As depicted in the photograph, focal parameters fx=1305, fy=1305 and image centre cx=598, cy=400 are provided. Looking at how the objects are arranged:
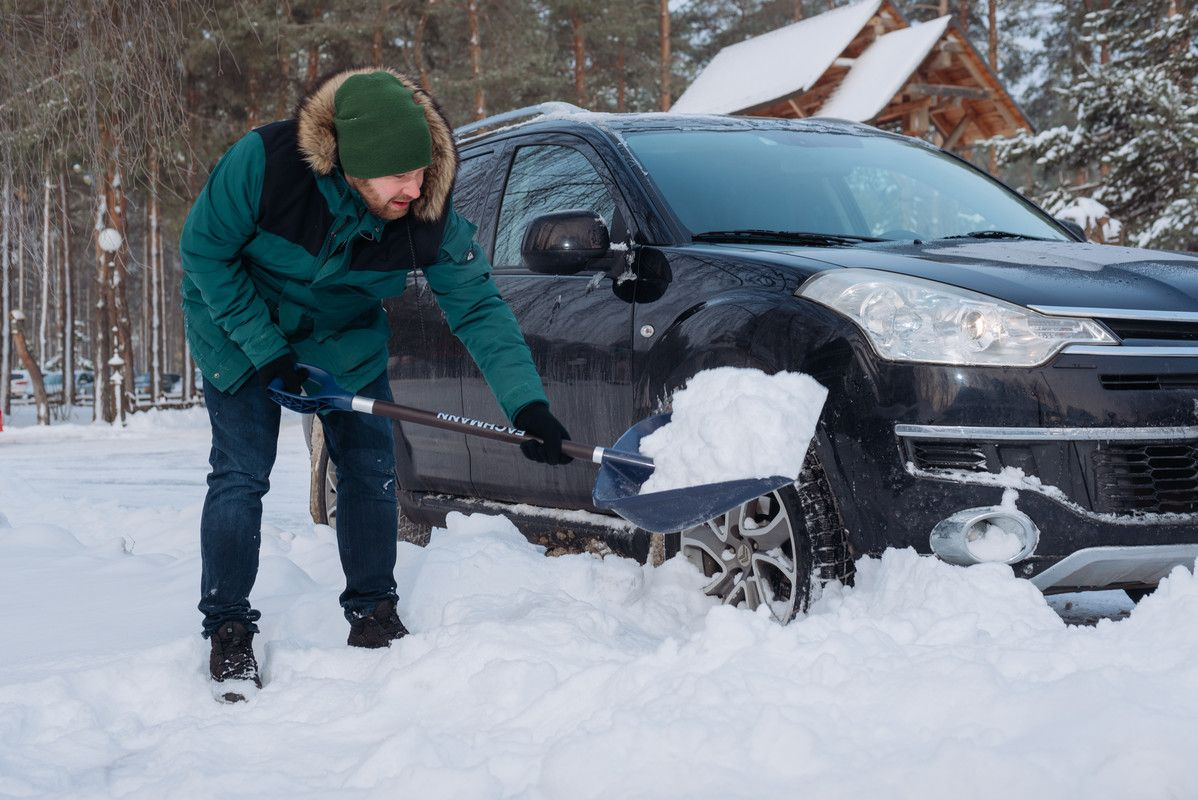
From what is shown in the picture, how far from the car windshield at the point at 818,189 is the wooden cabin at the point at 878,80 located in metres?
15.1

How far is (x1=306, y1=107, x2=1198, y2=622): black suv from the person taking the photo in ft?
10.5

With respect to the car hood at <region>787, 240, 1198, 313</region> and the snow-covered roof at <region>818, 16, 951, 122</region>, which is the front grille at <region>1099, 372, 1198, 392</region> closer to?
the car hood at <region>787, 240, 1198, 313</region>

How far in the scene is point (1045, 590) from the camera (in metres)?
3.33

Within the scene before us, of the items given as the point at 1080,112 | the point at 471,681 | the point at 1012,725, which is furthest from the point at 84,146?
the point at 1080,112

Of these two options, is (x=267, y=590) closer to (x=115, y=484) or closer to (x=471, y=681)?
(x=471, y=681)

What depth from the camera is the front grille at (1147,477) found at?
3201 mm

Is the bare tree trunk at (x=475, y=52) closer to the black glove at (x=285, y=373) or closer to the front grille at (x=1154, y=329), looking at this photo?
the black glove at (x=285, y=373)

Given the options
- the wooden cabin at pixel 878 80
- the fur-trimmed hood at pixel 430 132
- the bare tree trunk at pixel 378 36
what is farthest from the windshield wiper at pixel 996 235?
the bare tree trunk at pixel 378 36

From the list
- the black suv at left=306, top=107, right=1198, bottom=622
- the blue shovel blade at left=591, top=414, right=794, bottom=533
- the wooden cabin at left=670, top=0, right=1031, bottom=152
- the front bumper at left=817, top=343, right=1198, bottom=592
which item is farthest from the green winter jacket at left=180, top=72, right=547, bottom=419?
the wooden cabin at left=670, top=0, right=1031, bottom=152

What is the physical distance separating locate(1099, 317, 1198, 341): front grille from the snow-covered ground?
60cm

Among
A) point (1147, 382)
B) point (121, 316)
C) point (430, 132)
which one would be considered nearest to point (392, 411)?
point (430, 132)

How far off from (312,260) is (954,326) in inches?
64.5

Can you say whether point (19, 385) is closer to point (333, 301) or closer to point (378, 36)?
point (378, 36)

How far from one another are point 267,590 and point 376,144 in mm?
1842
